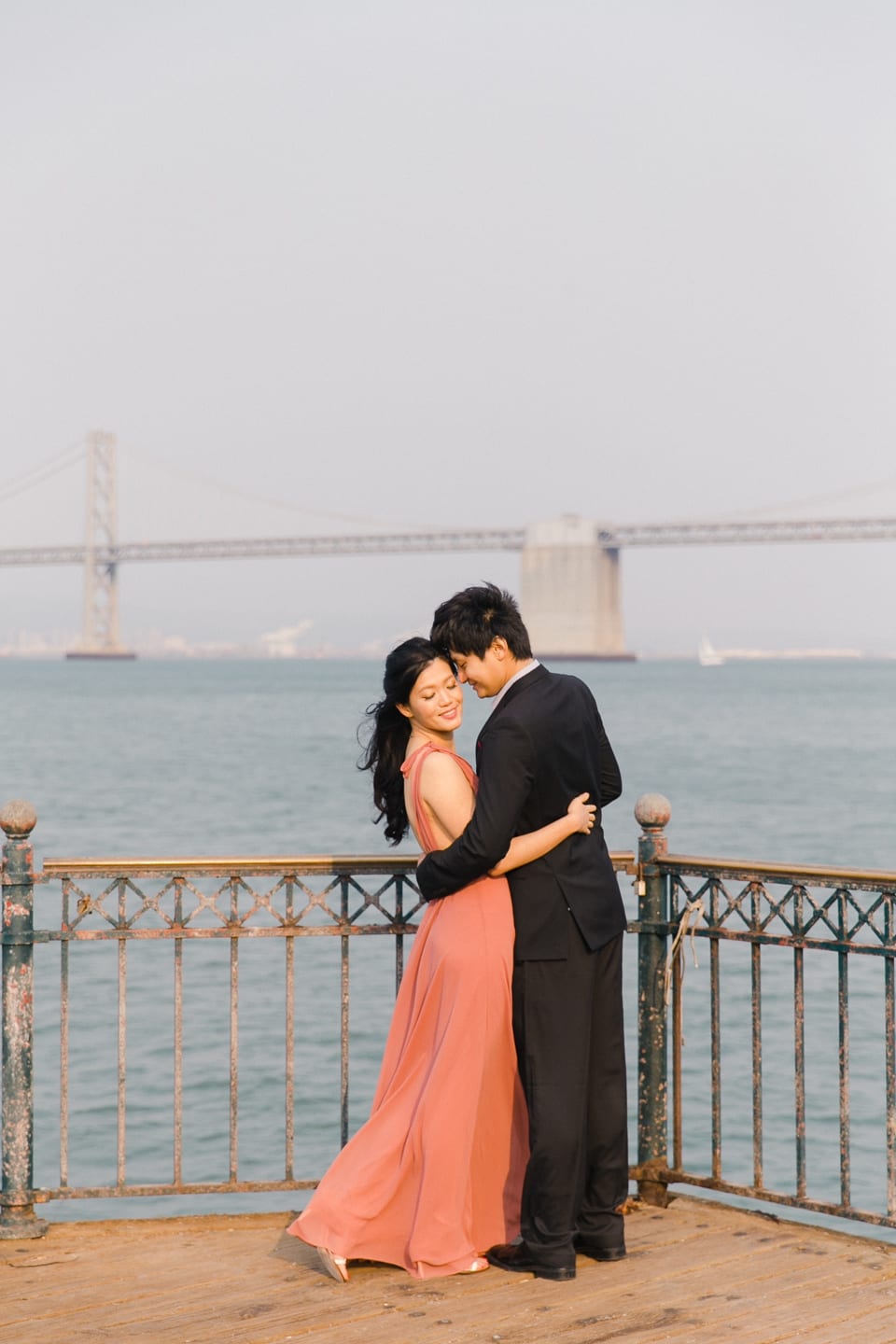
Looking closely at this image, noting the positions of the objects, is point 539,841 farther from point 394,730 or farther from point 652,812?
point 652,812

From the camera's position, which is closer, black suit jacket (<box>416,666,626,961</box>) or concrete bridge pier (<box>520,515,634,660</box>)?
black suit jacket (<box>416,666,626,961</box>)

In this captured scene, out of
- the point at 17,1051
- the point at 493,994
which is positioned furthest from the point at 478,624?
the point at 17,1051

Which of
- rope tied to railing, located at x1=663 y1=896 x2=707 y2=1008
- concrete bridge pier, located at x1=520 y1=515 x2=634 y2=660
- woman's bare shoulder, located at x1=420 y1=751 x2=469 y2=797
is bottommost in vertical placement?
rope tied to railing, located at x1=663 y1=896 x2=707 y2=1008

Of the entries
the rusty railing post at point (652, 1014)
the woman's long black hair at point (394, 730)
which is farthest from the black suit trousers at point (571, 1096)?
the rusty railing post at point (652, 1014)

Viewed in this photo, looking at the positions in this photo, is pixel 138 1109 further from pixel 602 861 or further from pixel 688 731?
pixel 688 731

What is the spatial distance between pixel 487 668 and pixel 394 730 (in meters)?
0.32

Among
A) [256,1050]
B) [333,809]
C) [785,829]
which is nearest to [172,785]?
[333,809]

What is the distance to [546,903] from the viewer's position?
3182 mm

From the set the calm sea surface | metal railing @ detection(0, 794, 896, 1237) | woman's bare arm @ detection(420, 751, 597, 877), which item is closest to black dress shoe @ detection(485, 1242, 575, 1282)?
metal railing @ detection(0, 794, 896, 1237)

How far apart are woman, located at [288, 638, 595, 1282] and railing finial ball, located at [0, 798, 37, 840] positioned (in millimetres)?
916

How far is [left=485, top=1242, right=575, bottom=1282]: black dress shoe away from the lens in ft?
10.4

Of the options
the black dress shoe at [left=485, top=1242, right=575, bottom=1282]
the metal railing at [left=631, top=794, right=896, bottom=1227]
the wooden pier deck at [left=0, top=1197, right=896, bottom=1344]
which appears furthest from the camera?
the metal railing at [left=631, top=794, right=896, bottom=1227]

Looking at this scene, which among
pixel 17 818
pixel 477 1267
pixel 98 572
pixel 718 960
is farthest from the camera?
pixel 98 572

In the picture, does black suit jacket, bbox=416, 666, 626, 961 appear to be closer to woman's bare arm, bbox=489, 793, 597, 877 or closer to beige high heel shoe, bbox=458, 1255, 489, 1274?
woman's bare arm, bbox=489, 793, 597, 877
